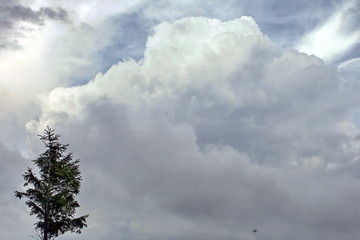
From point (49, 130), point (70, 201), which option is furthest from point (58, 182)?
point (49, 130)

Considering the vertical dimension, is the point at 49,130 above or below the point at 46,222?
above

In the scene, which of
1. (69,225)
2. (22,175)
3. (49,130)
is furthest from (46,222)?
(49,130)

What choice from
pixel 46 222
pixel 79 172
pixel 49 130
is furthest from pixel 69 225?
pixel 49 130

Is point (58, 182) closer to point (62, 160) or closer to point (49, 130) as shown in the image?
point (62, 160)

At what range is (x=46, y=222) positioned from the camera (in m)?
40.6

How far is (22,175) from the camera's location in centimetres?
4094

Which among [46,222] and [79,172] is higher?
[79,172]

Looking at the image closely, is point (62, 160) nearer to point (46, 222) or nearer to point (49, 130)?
point (49, 130)

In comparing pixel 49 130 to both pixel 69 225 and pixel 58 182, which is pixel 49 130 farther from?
pixel 69 225

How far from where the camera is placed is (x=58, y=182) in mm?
41719

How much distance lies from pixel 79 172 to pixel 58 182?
7.31 ft

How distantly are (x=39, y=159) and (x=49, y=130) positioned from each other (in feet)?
9.41

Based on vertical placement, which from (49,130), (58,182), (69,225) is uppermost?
(49,130)

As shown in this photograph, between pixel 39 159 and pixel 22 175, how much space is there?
211 cm
